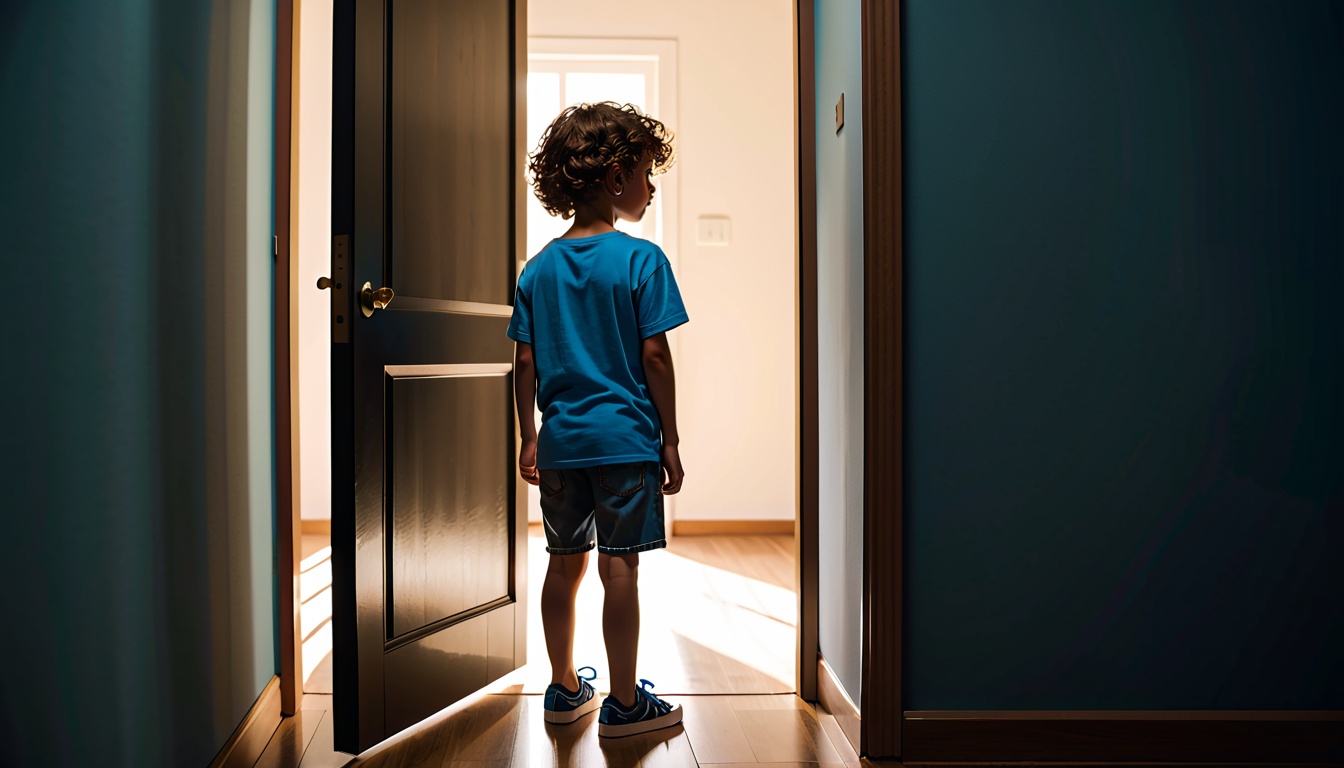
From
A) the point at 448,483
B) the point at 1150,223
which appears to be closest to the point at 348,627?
the point at 448,483

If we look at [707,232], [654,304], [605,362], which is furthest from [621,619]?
[707,232]

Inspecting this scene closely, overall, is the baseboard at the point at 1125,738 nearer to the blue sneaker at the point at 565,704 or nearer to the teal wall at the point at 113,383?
the blue sneaker at the point at 565,704

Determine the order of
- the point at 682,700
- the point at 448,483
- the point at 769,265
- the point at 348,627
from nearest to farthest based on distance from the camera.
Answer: the point at 348,627 → the point at 448,483 → the point at 682,700 → the point at 769,265

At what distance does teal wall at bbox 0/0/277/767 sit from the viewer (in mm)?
1028

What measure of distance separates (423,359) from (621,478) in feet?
1.41

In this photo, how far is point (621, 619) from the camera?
1.61 meters

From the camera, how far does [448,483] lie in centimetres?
171

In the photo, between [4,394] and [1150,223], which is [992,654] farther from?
[4,394]

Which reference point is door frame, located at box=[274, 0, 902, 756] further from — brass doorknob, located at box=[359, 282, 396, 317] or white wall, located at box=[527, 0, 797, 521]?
white wall, located at box=[527, 0, 797, 521]

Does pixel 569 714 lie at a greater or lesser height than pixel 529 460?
lesser

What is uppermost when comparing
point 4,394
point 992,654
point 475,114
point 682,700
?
point 475,114

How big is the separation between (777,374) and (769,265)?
448mm

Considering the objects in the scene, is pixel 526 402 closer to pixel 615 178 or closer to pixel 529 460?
pixel 529 460

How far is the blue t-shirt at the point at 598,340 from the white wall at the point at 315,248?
7.60ft
